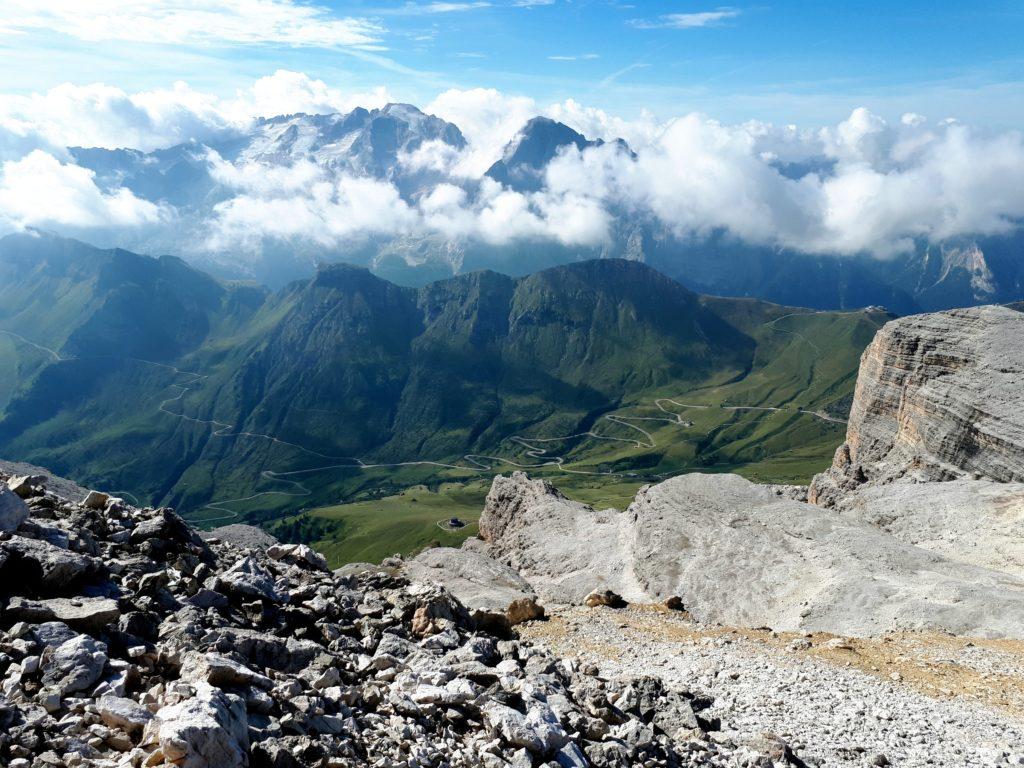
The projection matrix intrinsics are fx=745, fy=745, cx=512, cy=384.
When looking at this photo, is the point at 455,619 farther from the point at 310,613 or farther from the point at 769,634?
the point at 769,634

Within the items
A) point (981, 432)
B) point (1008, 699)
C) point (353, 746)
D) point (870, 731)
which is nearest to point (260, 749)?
point (353, 746)

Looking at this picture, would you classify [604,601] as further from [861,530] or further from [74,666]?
[74,666]

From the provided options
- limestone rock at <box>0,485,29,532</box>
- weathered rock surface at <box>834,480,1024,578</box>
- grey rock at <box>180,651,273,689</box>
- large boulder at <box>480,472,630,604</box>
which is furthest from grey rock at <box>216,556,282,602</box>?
weathered rock surface at <box>834,480,1024,578</box>

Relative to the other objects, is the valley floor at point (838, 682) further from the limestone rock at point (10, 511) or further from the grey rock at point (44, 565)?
the limestone rock at point (10, 511)

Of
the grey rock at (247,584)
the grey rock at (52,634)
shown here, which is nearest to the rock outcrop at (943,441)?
the grey rock at (247,584)

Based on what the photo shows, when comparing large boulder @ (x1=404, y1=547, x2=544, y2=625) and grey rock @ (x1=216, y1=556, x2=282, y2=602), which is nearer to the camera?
grey rock @ (x1=216, y1=556, x2=282, y2=602)

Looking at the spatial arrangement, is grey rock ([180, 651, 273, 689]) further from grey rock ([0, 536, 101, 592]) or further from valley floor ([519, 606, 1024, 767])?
valley floor ([519, 606, 1024, 767])

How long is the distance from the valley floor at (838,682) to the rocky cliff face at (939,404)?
4896 centimetres

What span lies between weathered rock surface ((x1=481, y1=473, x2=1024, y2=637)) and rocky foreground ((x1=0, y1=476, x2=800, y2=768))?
88.9ft

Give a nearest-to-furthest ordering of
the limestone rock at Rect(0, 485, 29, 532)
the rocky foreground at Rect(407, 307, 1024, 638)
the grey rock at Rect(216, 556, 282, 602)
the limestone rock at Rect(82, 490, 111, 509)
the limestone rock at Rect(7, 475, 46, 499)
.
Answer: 1. the limestone rock at Rect(0, 485, 29, 532)
2. the grey rock at Rect(216, 556, 282, 602)
3. the limestone rock at Rect(7, 475, 46, 499)
4. the limestone rock at Rect(82, 490, 111, 509)
5. the rocky foreground at Rect(407, 307, 1024, 638)

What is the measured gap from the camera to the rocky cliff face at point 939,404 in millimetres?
80125

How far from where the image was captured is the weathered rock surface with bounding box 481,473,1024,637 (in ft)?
154

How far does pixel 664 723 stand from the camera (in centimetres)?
2377

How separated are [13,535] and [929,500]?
243 feet
